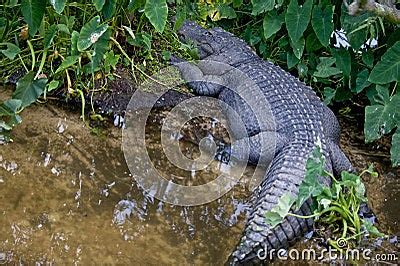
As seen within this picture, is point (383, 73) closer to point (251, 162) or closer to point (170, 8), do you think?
point (251, 162)

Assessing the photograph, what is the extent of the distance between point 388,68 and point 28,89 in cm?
212

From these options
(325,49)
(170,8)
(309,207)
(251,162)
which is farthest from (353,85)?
(170,8)

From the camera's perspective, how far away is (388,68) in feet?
11.7

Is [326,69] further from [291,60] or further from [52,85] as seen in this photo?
[52,85]

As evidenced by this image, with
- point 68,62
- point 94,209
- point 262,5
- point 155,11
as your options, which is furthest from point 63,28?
point 262,5

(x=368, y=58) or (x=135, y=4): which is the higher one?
(x=135, y=4)

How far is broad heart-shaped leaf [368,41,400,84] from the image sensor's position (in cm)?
345

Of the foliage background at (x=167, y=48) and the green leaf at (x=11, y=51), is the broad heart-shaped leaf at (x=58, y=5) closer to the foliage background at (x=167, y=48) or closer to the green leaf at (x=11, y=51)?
the foliage background at (x=167, y=48)

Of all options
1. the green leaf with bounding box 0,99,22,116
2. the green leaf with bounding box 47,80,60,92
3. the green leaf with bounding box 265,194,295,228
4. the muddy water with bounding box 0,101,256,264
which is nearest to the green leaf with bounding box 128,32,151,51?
the green leaf with bounding box 47,80,60,92

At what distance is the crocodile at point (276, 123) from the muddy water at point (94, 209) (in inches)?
6.8

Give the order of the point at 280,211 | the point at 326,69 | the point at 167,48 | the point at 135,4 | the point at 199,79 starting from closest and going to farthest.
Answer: the point at 280,211 < the point at 135,4 < the point at 326,69 < the point at 199,79 < the point at 167,48

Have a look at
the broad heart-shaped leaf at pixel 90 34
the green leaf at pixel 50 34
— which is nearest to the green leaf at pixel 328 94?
the broad heart-shaped leaf at pixel 90 34

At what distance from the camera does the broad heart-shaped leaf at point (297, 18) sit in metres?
3.91

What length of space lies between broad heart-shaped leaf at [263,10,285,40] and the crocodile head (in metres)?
0.49
